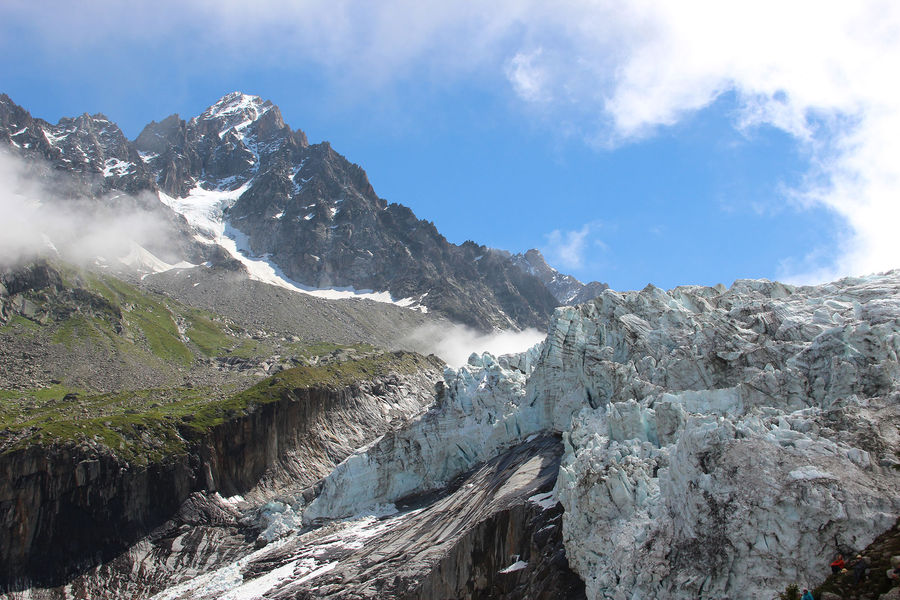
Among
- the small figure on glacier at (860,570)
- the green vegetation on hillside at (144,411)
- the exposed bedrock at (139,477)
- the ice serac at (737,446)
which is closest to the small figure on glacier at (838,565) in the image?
the small figure on glacier at (860,570)

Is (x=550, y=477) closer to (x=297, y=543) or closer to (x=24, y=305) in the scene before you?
Answer: (x=297, y=543)

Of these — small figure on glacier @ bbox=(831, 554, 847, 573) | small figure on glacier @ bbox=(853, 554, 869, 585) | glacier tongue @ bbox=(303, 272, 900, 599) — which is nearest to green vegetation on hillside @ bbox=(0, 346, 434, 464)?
glacier tongue @ bbox=(303, 272, 900, 599)

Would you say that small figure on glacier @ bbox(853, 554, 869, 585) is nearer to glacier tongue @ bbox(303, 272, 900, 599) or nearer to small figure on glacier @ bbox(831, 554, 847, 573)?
small figure on glacier @ bbox(831, 554, 847, 573)

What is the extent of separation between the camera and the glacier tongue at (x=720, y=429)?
32.5 meters

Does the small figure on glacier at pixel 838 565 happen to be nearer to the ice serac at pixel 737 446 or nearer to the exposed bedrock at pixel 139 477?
the ice serac at pixel 737 446

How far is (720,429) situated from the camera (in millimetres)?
37688

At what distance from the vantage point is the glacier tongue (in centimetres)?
3250

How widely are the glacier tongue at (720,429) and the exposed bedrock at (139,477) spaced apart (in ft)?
168

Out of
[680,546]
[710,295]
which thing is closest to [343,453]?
[710,295]

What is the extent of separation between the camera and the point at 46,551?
90625 millimetres

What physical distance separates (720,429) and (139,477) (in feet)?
310

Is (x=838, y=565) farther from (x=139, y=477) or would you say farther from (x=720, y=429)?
(x=139, y=477)

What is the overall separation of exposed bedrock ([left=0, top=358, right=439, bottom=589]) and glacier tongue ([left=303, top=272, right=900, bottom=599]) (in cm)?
5111

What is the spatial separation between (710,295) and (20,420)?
119 m
